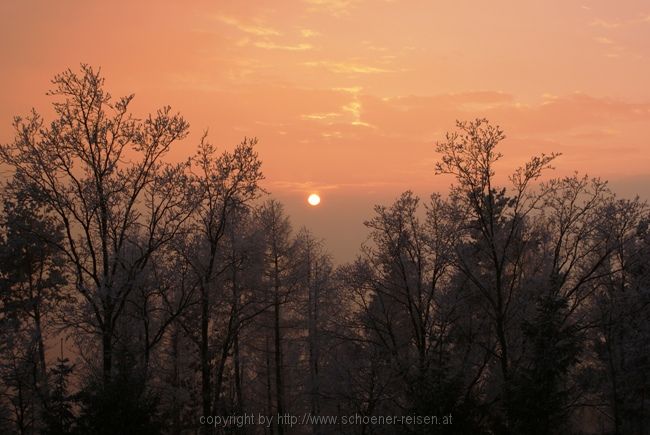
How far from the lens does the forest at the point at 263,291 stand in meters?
17.6

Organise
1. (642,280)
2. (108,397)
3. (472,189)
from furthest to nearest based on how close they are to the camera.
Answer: (642,280)
(472,189)
(108,397)

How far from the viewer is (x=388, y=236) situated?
82.4ft

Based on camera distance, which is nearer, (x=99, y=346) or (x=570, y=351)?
(x=570, y=351)

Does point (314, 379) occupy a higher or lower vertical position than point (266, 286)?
lower

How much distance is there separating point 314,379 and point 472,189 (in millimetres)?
15470

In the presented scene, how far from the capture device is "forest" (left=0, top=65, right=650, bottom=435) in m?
17.6

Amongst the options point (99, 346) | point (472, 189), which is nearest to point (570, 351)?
point (472, 189)

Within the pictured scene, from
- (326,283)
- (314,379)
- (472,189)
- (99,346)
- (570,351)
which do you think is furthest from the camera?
(326,283)

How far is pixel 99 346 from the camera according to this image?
87.1ft

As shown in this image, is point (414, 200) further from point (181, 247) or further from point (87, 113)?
point (87, 113)

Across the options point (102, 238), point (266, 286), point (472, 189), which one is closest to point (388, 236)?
point (472, 189)

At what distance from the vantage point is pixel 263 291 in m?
25.5

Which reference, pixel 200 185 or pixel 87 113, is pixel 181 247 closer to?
pixel 200 185

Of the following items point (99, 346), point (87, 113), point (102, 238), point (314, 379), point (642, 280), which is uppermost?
point (87, 113)
